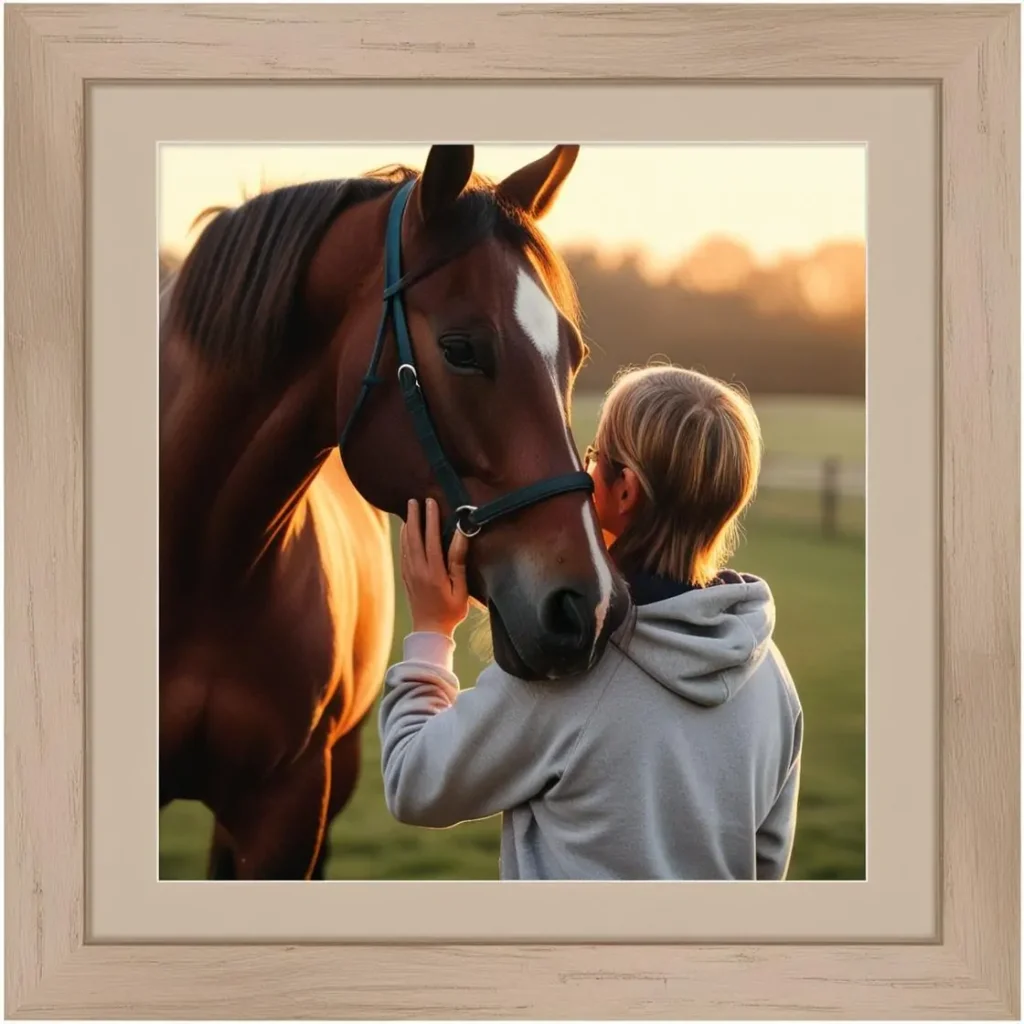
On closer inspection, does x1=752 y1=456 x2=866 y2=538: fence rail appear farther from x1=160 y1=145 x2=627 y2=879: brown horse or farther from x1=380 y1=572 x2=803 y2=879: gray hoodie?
x1=160 y1=145 x2=627 y2=879: brown horse

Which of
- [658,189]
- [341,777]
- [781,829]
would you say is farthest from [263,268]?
[781,829]

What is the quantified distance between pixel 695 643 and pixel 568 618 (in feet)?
0.60

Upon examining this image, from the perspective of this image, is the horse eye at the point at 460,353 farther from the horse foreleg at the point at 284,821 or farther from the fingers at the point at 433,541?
the horse foreleg at the point at 284,821

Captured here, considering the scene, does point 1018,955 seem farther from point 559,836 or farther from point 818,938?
point 559,836

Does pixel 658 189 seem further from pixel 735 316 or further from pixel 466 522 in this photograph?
pixel 466 522

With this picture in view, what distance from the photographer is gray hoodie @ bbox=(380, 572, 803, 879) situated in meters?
1.77

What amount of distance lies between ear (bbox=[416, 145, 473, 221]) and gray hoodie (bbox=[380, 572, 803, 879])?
633 millimetres

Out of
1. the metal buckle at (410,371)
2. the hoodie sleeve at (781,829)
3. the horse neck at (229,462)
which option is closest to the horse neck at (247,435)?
the horse neck at (229,462)

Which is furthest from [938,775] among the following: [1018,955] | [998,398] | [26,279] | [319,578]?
[26,279]

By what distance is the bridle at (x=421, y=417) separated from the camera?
1.74 meters

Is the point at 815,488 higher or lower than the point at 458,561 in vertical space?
higher

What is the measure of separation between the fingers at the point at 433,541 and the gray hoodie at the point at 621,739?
0.32 ft

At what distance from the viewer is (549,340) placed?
1.78m

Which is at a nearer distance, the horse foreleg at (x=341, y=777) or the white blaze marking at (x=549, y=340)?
the white blaze marking at (x=549, y=340)
